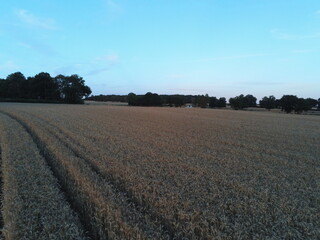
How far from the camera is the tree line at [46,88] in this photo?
295 ft

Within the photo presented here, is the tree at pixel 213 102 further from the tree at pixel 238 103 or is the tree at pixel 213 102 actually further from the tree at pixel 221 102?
the tree at pixel 238 103

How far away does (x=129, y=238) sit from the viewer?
407 centimetres

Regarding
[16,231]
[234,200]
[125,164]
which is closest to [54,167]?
[125,164]

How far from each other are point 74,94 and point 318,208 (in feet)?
303

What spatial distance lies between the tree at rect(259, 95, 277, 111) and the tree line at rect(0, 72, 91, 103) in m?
73.8

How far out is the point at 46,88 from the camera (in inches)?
3543

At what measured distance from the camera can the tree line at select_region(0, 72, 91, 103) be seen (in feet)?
295

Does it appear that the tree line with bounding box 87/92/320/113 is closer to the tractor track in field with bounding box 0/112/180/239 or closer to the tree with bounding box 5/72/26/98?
the tree with bounding box 5/72/26/98

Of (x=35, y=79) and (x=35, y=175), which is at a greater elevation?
(x=35, y=79)

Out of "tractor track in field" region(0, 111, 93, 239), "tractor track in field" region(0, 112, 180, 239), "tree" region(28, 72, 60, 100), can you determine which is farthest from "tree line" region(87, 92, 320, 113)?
"tractor track in field" region(0, 112, 180, 239)

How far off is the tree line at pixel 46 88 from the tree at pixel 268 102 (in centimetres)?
7383

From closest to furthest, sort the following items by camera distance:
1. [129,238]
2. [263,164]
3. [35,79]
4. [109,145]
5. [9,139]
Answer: [129,238] < [263,164] < [109,145] < [9,139] < [35,79]

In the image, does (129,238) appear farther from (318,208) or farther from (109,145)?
(109,145)

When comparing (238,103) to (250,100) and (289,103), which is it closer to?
(250,100)
